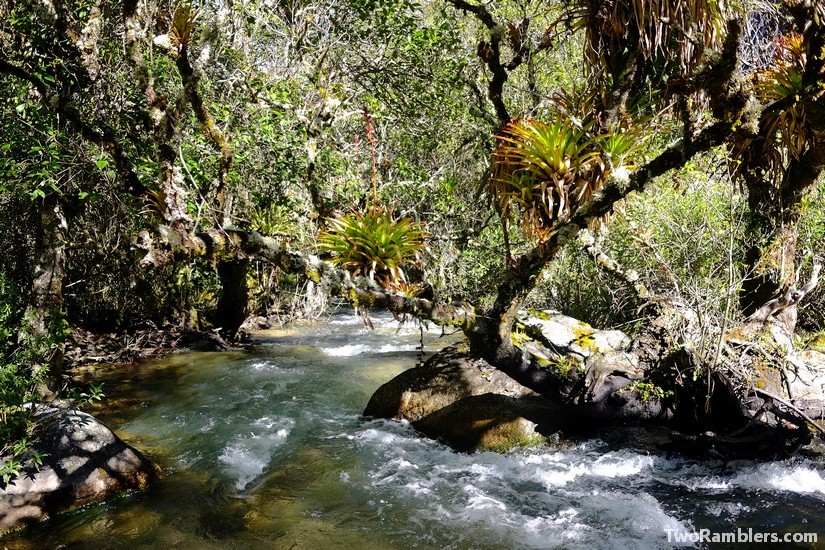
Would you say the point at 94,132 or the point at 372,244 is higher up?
the point at 94,132

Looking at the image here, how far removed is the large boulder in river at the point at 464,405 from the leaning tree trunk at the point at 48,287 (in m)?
3.69

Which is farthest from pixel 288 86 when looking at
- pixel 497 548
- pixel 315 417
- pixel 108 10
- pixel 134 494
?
pixel 497 548

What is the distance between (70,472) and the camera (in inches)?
196

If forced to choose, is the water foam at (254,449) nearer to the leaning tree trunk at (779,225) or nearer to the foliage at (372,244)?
the foliage at (372,244)

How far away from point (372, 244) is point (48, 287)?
140 inches

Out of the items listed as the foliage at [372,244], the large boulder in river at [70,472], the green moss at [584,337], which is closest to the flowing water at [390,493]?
the large boulder in river at [70,472]

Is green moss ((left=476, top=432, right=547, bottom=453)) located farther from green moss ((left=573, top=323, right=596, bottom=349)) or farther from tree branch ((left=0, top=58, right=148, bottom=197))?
tree branch ((left=0, top=58, right=148, bottom=197))

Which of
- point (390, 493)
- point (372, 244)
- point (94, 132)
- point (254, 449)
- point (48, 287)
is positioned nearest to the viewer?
point (390, 493)

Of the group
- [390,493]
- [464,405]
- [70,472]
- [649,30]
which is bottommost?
[390,493]

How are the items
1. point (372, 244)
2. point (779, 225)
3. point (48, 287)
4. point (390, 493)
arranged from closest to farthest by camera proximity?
1. point (390, 493)
2. point (372, 244)
3. point (48, 287)
4. point (779, 225)

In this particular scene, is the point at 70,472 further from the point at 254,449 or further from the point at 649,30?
the point at 649,30

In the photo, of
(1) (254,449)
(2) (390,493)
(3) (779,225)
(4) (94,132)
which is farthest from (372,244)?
(3) (779,225)

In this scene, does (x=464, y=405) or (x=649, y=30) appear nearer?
(x=649, y=30)

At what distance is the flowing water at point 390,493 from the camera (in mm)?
4539
